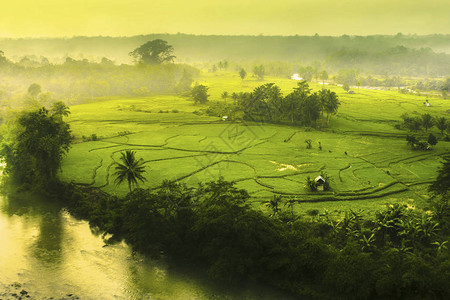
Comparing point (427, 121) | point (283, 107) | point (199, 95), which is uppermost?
point (199, 95)

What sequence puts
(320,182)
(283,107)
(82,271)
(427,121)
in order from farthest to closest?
(283,107), (427,121), (320,182), (82,271)

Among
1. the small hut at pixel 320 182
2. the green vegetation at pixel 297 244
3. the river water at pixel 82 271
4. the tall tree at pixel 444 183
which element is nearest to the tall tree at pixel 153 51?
the river water at pixel 82 271

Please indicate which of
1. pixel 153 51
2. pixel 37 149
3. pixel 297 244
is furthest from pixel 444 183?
pixel 153 51

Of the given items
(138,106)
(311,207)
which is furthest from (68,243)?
(138,106)

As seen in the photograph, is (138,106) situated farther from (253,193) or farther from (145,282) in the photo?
(145,282)

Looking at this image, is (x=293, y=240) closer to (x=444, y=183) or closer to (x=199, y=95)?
(x=444, y=183)

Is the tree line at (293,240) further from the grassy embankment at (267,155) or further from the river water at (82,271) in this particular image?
the grassy embankment at (267,155)
